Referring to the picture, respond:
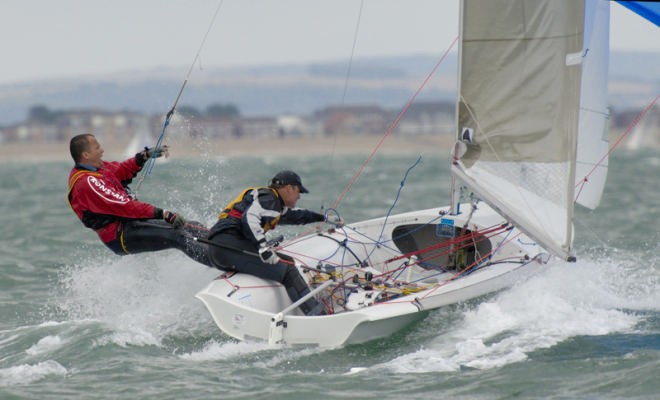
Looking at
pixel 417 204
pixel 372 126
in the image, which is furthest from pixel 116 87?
pixel 417 204

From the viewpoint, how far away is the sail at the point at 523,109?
16.5ft

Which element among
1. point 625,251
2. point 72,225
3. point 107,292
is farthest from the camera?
point 72,225

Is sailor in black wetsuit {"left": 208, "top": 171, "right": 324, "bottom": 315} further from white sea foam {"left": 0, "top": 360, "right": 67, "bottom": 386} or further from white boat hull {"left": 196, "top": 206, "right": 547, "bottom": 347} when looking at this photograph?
white sea foam {"left": 0, "top": 360, "right": 67, "bottom": 386}

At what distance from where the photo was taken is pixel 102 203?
5.37 meters

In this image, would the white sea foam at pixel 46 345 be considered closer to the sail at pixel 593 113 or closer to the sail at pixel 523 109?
the sail at pixel 523 109

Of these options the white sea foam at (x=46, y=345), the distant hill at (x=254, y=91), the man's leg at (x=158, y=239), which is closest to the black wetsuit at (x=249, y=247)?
the man's leg at (x=158, y=239)

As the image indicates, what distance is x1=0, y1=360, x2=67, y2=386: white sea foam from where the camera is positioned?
14.6ft

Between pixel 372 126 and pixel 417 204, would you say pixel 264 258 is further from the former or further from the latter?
pixel 372 126

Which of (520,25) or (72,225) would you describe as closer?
(520,25)

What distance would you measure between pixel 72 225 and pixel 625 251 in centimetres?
667

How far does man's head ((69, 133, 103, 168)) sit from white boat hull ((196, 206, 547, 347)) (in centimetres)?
108

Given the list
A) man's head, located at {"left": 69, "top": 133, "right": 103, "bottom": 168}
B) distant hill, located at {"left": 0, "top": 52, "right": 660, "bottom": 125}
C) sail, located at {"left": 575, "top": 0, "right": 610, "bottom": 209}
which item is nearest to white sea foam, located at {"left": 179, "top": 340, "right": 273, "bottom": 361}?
man's head, located at {"left": 69, "top": 133, "right": 103, "bottom": 168}

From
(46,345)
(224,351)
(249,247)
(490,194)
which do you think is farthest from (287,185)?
(46,345)

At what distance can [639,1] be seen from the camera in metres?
4.58
